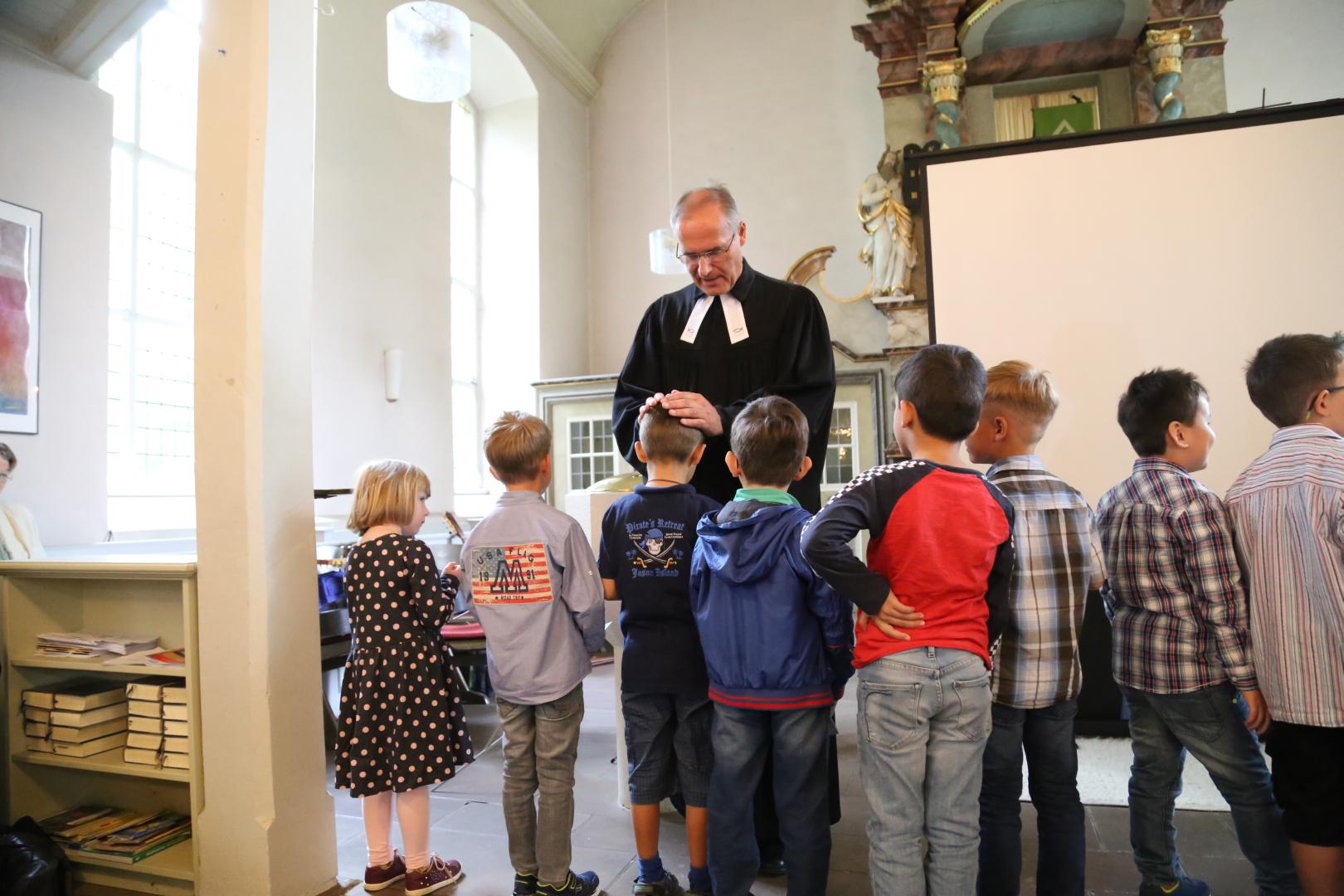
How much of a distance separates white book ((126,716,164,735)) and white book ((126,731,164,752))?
11mm

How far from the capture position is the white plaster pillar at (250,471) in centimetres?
232

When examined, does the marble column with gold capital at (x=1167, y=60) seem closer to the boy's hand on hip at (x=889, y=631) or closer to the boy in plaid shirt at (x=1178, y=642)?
the boy in plaid shirt at (x=1178, y=642)

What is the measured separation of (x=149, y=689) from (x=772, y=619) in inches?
74.7

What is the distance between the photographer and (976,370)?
181 cm

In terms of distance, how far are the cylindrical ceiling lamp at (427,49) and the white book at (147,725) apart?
323 cm

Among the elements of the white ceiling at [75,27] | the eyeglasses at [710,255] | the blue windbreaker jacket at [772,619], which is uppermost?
the white ceiling at [75,27]

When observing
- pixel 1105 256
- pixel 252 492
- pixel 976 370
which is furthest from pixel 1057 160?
pixel 252 492

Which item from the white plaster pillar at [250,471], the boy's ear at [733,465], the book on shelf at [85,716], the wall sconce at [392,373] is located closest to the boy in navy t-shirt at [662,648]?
the boy's ear at [733,465]

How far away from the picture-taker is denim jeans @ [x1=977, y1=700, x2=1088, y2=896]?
6.42 ft

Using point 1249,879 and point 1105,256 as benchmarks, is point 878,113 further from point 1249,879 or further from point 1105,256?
point 1249,879

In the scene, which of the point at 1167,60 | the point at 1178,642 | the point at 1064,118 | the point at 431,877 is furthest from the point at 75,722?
the point at 1064,118

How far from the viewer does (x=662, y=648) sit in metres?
2.16

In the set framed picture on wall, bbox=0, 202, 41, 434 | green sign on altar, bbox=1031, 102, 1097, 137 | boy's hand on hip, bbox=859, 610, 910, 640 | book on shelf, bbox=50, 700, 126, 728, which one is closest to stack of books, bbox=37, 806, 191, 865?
book on shelf, bbox=50, 700, 126, 728

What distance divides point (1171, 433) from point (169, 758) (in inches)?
111
